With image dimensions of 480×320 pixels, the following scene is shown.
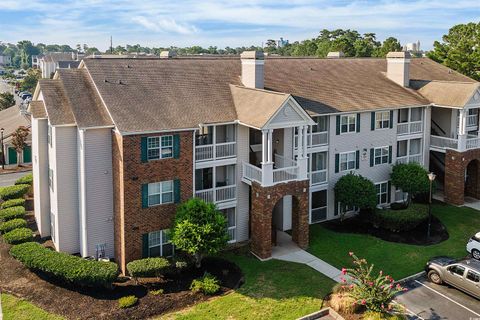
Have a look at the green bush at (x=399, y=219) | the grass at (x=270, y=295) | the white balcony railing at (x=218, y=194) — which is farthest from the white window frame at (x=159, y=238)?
the green bush at (x=399, y=219)

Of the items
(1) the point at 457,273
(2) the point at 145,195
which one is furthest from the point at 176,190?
(1) the point at 457,273

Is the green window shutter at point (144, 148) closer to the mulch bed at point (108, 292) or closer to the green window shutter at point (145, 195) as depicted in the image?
the green window shutter at point (145, 195)

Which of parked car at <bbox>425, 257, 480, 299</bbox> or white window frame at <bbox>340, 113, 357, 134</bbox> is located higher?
A: white window frame at <bbox>340, 113, 357, 134</bbox>

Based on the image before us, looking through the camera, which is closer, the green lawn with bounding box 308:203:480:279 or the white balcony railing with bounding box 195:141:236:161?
the green lawn with bounding box 308:203:480:279

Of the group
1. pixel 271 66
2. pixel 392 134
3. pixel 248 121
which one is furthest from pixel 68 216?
pixel 392 134

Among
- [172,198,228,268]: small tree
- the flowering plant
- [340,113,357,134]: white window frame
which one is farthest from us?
[340,113,357,134]: white window frame

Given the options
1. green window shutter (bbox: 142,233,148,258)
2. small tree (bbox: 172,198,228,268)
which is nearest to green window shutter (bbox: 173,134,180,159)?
small tree (bbox: 172,198,228,268)

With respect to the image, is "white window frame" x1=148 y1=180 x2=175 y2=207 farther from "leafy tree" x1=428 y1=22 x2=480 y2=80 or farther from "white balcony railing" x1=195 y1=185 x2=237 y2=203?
"leafy tree" x1=428 y1=22 x2=480 y2=80
